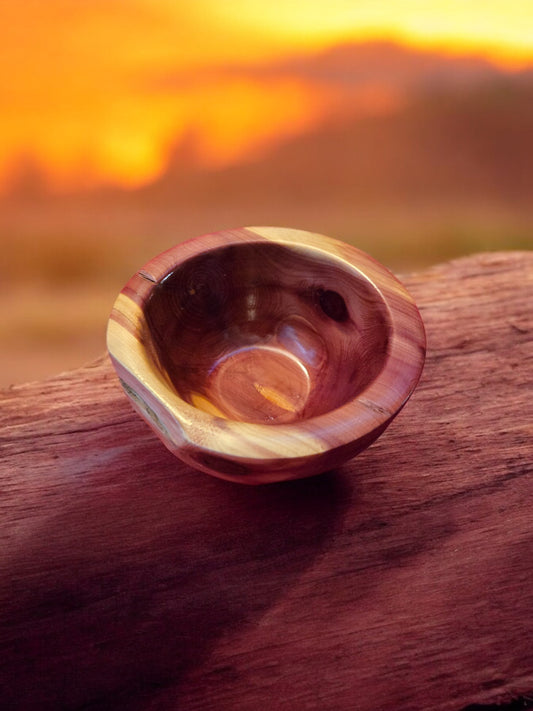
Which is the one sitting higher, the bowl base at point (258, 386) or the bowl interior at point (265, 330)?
the bowl interior at point (265, 330)

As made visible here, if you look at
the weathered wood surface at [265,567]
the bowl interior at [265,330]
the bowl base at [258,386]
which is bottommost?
the weathered wood surface at [265,567]

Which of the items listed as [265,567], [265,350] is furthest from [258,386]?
[265,567]

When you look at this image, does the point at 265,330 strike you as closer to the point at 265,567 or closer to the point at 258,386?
the point at 258,386

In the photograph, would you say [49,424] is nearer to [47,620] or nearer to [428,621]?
[47,620]

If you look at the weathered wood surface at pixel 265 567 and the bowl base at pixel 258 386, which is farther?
the bowl base at pixel 258 386
